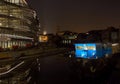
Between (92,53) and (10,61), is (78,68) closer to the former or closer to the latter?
(92,53)

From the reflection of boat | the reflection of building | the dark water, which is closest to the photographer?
the dark water

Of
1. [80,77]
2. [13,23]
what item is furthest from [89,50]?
[13,23]

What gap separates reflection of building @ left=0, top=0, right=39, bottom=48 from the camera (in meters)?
41.5

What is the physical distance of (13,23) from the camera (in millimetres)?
46594

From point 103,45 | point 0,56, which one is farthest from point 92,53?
point 0,56

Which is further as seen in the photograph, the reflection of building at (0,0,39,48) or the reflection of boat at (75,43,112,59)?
the reflection of building at (0,0,39,48)

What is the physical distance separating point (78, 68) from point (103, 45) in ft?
18.6

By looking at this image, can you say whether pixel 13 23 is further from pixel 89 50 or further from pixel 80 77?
pixel 80 77

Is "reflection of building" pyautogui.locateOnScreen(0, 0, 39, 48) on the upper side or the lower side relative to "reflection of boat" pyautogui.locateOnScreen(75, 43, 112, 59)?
upper

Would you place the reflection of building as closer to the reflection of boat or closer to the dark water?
the dark water

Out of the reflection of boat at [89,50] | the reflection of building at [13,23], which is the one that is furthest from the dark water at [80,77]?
the reflection of building at [13,23]

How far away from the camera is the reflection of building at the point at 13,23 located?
4151cm

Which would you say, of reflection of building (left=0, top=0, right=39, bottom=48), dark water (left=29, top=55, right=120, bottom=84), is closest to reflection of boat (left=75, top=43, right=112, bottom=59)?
dark water (left=29, top=55, right=120, bottom=84)

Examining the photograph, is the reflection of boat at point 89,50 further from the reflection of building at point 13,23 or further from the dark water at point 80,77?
the reflection of building at point 13,23
